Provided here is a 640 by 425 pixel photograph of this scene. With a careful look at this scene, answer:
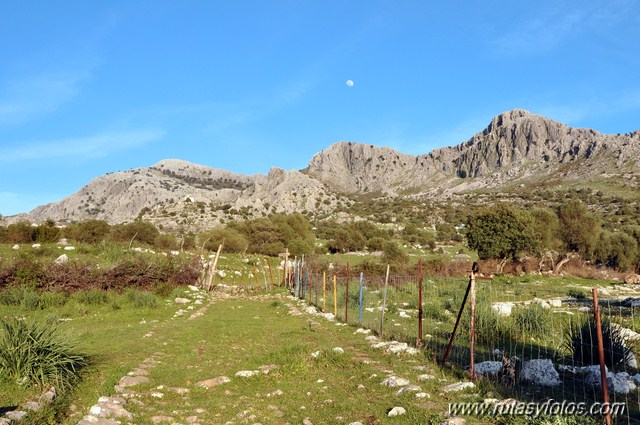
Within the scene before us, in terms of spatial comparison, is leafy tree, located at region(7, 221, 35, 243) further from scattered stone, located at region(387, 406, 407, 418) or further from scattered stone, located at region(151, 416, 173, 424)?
scattered stone, located at region(387, 406, 407, 418)

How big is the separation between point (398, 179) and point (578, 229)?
457 feet

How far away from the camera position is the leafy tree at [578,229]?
4647 centimetres

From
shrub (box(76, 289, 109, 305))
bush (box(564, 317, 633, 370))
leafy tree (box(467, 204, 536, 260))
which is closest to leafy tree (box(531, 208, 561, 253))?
leafy tree (box(467, 204, 536, 260))

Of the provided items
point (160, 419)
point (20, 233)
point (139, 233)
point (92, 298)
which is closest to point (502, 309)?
point (160, 419)

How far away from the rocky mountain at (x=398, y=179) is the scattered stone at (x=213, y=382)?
8085cm

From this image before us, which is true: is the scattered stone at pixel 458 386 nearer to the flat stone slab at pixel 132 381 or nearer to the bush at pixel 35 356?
the flat stone slab at pixel 132 381

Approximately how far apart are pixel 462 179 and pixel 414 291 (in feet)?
488

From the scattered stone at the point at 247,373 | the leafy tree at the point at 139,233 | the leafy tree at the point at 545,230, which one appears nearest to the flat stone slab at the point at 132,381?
the scattered stone at the point at 247,373

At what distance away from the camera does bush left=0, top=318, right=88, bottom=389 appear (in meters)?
7.79

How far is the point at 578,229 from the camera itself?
153 feet

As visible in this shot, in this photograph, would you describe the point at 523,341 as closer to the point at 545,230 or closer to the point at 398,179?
the point at 545,230

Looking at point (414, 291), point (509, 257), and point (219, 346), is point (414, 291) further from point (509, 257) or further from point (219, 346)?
point (509, 257)

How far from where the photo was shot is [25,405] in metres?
6.66

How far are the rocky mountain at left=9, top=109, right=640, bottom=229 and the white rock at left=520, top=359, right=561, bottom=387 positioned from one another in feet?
273
